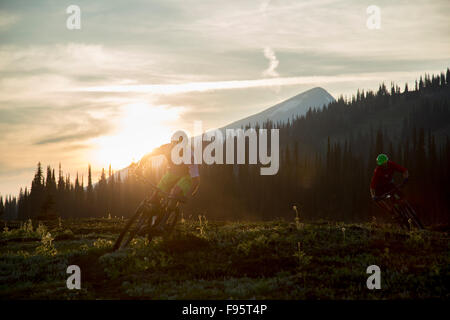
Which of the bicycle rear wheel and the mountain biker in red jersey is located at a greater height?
the mountain biker in red jersey

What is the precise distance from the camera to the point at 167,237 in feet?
42.3

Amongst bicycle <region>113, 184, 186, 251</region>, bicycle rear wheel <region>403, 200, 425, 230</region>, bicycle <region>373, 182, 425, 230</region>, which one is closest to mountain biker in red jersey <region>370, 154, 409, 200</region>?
bicycle <region>373, 182, 425, 230</region>

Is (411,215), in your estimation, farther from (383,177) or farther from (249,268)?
(249,268)

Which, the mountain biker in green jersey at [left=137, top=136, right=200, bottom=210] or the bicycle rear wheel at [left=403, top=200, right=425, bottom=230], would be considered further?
the bicycle rear wheel at [left=403, top=200, right=425, bottom=230]

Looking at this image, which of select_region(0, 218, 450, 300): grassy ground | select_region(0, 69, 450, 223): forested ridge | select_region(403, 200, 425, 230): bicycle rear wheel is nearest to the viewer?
select_region(0, 218, 450, 300): grassy ground

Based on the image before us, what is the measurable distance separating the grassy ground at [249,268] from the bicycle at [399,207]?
1980 mm

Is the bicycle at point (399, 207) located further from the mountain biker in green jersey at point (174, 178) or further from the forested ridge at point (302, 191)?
the forested ridge at point (302, 191)

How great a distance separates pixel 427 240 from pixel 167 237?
8502 mm

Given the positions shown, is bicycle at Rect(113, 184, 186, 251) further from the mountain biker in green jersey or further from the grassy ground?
the grassy ground

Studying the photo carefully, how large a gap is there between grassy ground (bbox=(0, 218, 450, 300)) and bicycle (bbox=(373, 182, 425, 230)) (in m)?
1.98

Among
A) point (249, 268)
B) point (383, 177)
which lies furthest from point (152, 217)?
point (383, 177)

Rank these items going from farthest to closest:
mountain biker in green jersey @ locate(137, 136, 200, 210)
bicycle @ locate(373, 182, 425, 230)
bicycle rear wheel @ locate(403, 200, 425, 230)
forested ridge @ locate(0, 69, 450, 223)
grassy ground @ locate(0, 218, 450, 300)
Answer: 1. forested ridge @ locate(0, 69, 450, 223)
2. bicycle rear wheel @ locate(403, 200, 425, 230)
3. bicycle @ locate(373, 182, 425, 230)
4. mountain biker in green jersey @ locate(137, 136, 200, 210)
5. grassy ground @ locate(0, 218, 450, 300)

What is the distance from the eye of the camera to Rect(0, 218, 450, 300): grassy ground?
834 centimetres
